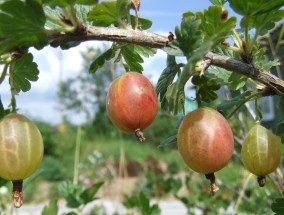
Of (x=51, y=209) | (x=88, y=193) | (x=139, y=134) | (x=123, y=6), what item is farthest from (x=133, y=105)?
(x=88, y=193)

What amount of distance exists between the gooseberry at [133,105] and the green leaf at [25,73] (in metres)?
0.16

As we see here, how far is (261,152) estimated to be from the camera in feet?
2.31

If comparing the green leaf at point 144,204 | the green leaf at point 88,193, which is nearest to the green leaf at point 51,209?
the green leaf at point 88,193

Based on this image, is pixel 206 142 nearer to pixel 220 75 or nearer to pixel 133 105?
pixel 133 105

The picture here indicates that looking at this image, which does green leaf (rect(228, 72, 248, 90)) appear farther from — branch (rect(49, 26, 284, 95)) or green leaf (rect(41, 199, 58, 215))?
green leaf (rect(41, 199, 58, 215))

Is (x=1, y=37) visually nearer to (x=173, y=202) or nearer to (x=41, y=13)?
(x=41, y=13)

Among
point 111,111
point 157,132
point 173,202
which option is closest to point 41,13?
point 111,111

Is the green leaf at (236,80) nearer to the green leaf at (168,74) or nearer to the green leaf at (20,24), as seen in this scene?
the green leaf at (168,74)

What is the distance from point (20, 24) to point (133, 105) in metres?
0.16

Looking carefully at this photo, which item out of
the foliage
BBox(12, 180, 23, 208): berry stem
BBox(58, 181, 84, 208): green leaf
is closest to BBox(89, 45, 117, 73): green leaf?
the foliage

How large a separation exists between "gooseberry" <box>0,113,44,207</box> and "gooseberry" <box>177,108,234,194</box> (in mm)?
180

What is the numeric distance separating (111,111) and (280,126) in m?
0.27

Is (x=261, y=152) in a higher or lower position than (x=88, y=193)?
higher

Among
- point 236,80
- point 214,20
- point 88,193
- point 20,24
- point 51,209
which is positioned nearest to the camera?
point 20,24
